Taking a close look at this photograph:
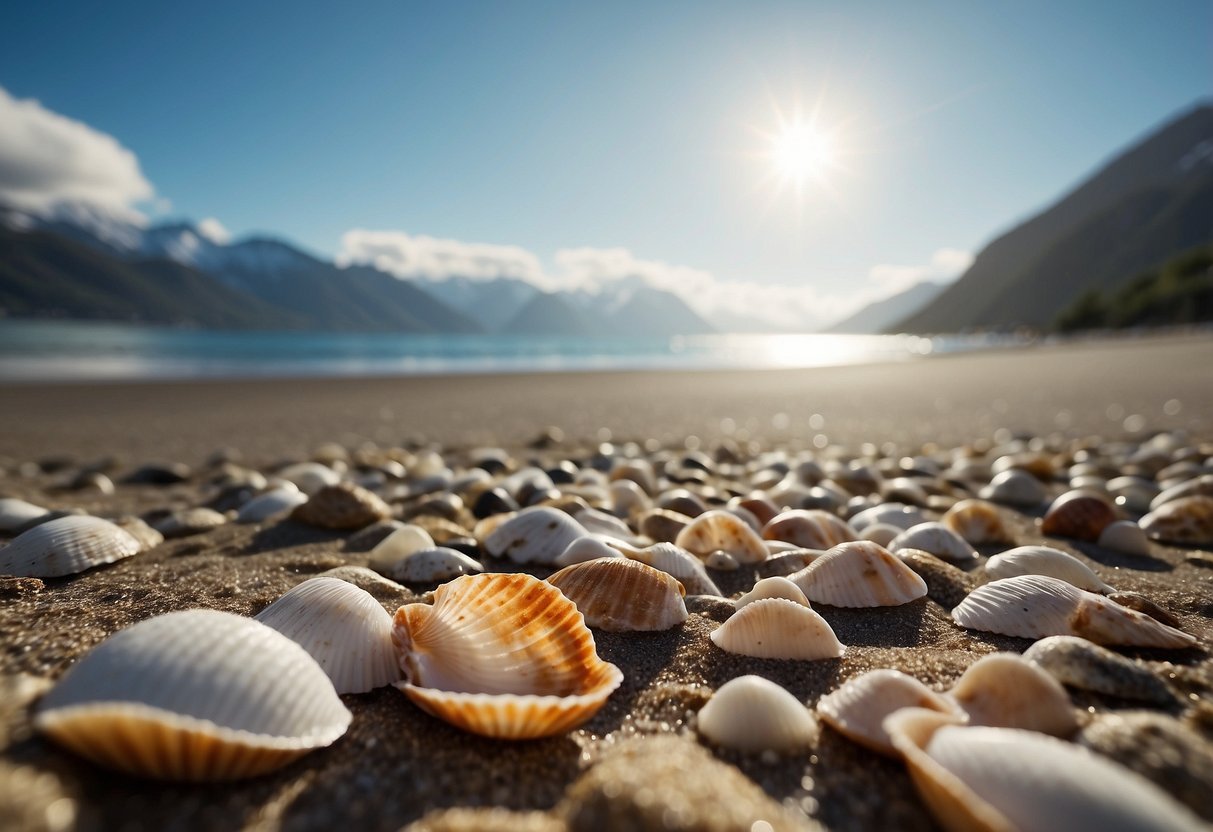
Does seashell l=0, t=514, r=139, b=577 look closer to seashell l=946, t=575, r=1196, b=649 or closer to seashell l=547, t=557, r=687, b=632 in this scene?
seashell l=547, t=557, r=687, b=632

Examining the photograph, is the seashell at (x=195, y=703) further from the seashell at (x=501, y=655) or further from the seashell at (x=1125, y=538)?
the seashell at (x=1125, y=538)

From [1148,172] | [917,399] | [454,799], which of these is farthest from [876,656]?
[1148,172]

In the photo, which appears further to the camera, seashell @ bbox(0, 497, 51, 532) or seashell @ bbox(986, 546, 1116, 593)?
seashell @ bbox(0, 497, 51, 532)

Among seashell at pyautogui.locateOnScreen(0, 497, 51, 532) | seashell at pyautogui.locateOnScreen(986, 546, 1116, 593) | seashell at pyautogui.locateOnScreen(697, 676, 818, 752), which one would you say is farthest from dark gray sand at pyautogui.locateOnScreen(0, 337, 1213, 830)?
seashell at pyautogui.locateOnScreen(0, 497, 51, 532)

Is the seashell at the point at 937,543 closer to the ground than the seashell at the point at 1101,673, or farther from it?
closer to the ground

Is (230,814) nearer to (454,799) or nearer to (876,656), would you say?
(454,799)

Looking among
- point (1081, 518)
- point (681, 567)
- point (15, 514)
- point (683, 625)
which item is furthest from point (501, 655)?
point (1081, 518)

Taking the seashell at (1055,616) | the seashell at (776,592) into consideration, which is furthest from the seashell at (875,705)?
the seashell at (1055,616)
